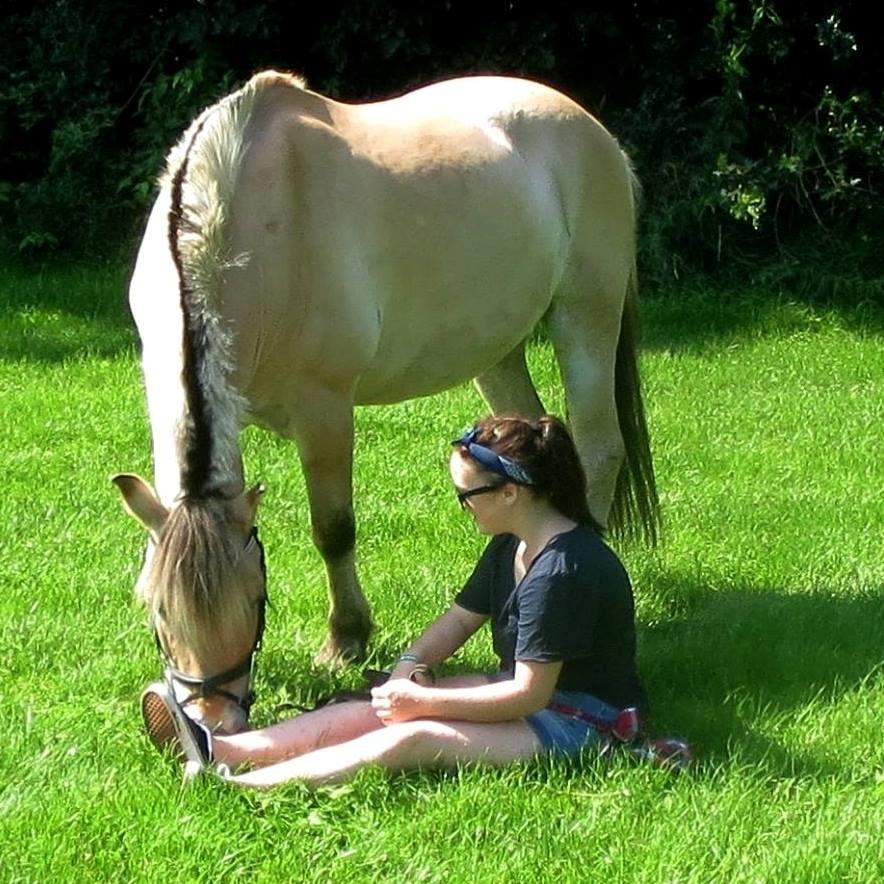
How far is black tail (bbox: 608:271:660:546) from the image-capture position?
5.68 meters

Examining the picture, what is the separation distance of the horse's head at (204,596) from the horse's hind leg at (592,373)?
6.96 ft

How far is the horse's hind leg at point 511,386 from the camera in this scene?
19.4 feet

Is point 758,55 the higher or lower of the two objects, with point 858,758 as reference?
higher

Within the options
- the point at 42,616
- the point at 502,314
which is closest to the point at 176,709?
the point at 42,616

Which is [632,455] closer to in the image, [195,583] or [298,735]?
[298,735]

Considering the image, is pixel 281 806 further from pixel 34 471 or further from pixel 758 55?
pixel 758 55

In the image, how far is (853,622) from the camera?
486 cm

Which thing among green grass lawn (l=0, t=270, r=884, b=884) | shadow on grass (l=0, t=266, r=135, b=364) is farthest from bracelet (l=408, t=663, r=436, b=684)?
shadow on grass (l=0, t=266, r=135, b=364)

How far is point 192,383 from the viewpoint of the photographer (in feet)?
12.5

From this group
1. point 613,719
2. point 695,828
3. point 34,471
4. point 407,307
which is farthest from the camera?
point 34,471

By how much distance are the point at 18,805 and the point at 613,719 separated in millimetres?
1425

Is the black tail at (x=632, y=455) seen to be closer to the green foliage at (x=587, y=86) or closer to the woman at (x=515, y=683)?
the woman at (x=515, y=683)

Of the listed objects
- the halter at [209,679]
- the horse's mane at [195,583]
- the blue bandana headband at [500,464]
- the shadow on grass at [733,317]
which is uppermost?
the blue bandana headband at [500,464]

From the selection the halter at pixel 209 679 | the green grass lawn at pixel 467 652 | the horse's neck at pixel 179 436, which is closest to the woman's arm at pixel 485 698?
the green grass lawn at pixel 467 652
